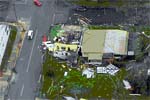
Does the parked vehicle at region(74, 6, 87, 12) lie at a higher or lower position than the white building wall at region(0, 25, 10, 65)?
higher

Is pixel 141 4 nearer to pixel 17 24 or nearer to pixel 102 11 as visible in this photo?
pixel 102 11

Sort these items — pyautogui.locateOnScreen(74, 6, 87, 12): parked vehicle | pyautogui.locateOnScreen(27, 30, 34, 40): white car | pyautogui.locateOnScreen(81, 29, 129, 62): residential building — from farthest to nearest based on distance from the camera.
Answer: pyautogui.locateOnScreen(74, 6, 87, 12): parked vehicle < pyautogui.locateOnScreen(27, 30, 34, 40): white car < pyautogui.locateOnScreen(81, 29, 129, 62): residential building

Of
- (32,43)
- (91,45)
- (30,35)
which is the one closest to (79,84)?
(91,45)

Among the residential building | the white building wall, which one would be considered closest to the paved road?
the white building wall

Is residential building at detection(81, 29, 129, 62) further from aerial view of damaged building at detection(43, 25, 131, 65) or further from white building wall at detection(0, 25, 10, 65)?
white building wall at detection(0, 25, 10, 65)

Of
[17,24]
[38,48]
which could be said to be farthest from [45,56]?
[17,24]

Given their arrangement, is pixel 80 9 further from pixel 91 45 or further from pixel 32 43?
pixel 32 43
